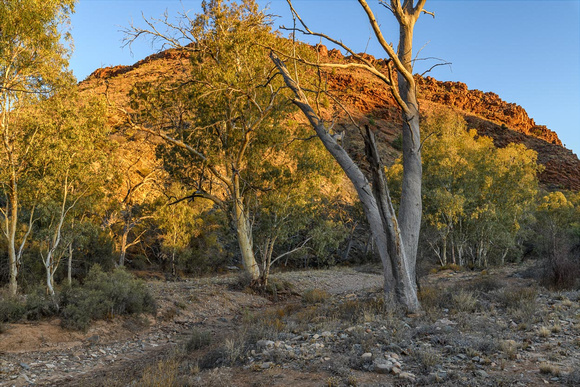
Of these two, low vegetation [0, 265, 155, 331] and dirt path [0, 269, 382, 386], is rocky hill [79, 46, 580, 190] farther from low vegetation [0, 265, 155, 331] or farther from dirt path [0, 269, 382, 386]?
low vegetation [0, 265, 155, 331]

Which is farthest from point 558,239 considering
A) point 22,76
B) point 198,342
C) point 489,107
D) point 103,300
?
point 489,107

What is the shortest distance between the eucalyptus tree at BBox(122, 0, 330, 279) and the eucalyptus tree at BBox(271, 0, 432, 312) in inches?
235

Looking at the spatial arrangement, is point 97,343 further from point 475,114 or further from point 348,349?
point 475,114

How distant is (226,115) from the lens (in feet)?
49.4

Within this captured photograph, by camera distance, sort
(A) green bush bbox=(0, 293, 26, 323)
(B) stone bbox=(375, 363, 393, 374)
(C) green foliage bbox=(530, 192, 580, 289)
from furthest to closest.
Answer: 1. (C) green foliage bbox=(530, 192, 580, 289)
2. (A) green bush bbox=(0, 293, 26, 323)
3. (B) stone bbox=(375, 363, 393, 374)

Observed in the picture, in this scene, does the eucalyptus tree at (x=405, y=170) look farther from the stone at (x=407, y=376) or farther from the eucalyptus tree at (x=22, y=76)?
the eucalyptus tree at (x=22, y=76)

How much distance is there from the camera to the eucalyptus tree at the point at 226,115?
547 inches

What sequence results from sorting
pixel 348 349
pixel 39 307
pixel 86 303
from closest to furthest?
pixel 348 349 → pixel 39 307 → pixel 86 303

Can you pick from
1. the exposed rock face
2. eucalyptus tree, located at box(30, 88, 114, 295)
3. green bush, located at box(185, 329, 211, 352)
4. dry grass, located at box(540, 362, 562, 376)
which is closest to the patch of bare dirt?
dry grass, located at box(540, 362, 562, 376)

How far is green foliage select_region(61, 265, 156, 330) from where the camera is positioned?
9000 millimetres

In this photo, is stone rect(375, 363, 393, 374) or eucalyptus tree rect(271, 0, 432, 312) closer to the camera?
stone rect(375, 363, 393, 374)

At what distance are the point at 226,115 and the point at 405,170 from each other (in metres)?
8.75

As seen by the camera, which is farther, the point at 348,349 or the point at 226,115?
the point at 226,115

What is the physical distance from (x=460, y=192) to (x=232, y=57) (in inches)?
761
